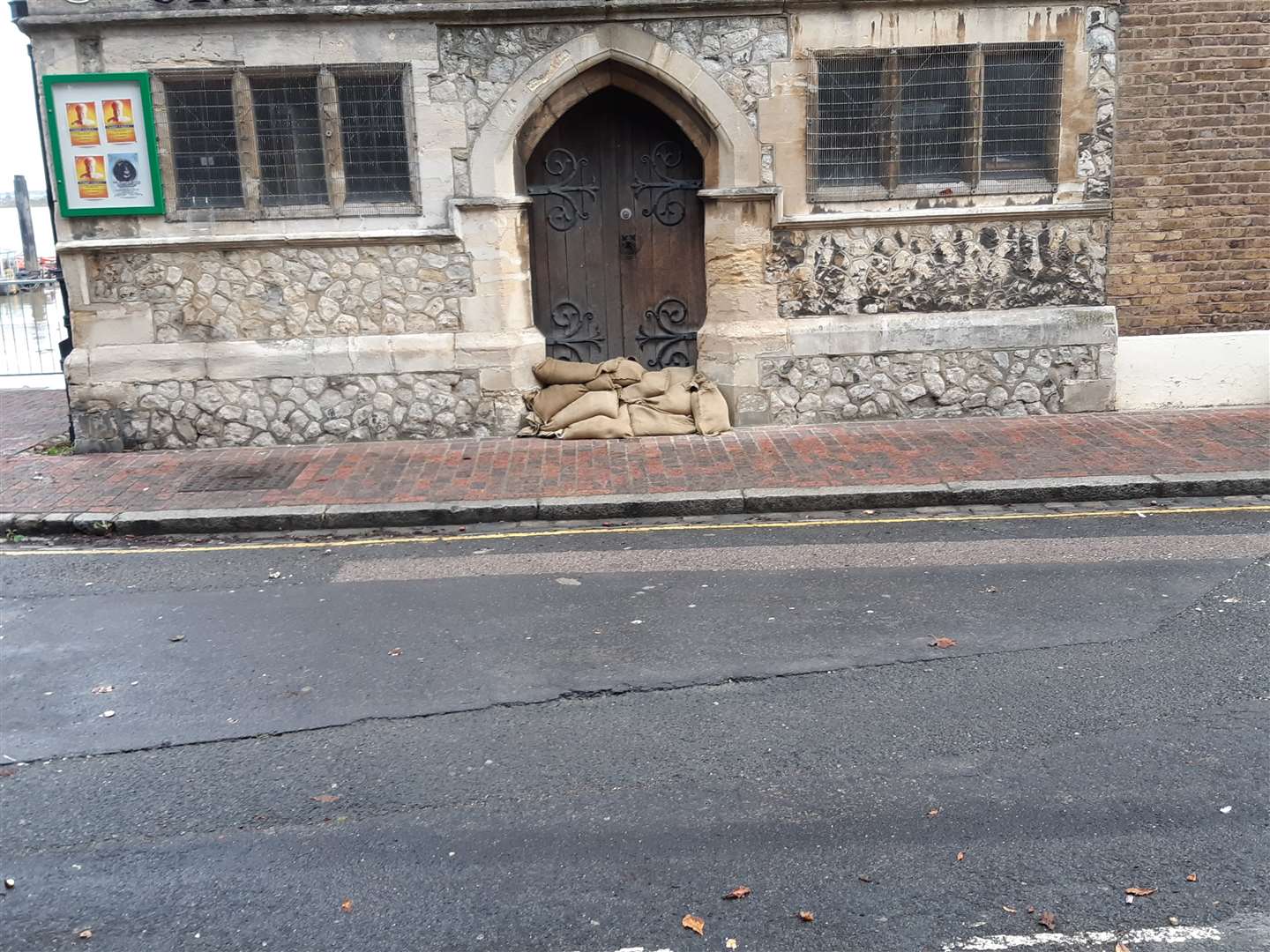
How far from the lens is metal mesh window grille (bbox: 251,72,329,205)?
10.4m

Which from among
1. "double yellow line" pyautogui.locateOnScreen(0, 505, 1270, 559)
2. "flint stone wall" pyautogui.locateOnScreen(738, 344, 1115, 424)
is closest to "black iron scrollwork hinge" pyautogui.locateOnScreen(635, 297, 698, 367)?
"flint stone wall" pyautogui.locateOnScreen(738, 344, 1115, 424)

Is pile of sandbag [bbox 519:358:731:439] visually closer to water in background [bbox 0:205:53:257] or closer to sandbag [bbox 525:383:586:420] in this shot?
sandbag [bbox 525:383:586:420]

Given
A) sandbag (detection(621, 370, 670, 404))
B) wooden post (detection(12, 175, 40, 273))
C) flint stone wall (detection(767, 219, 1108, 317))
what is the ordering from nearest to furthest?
flint stone wall (detection(767, 219, 1108, 317))
sandbag (detection(621, 370, 670, 404))
wooden post (detection(12, 175, 40, 273))

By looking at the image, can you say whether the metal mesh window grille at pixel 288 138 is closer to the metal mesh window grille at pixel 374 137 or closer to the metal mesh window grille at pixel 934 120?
the metal mesh window grille at pixel 374 137

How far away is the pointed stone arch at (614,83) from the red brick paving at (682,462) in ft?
7.92

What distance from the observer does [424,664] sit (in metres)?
5.83

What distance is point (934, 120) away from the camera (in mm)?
10688

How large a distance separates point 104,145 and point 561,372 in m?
4.50

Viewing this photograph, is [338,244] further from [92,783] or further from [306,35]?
[92,783]

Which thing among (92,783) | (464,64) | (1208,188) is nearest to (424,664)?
(92,783)

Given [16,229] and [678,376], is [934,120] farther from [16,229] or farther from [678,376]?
[16,229]

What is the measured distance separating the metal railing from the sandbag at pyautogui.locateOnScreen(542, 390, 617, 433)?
829 cm

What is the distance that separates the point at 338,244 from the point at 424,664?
5.79m

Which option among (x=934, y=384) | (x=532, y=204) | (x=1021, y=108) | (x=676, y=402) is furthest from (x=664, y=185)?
(x=1021, y=108)
